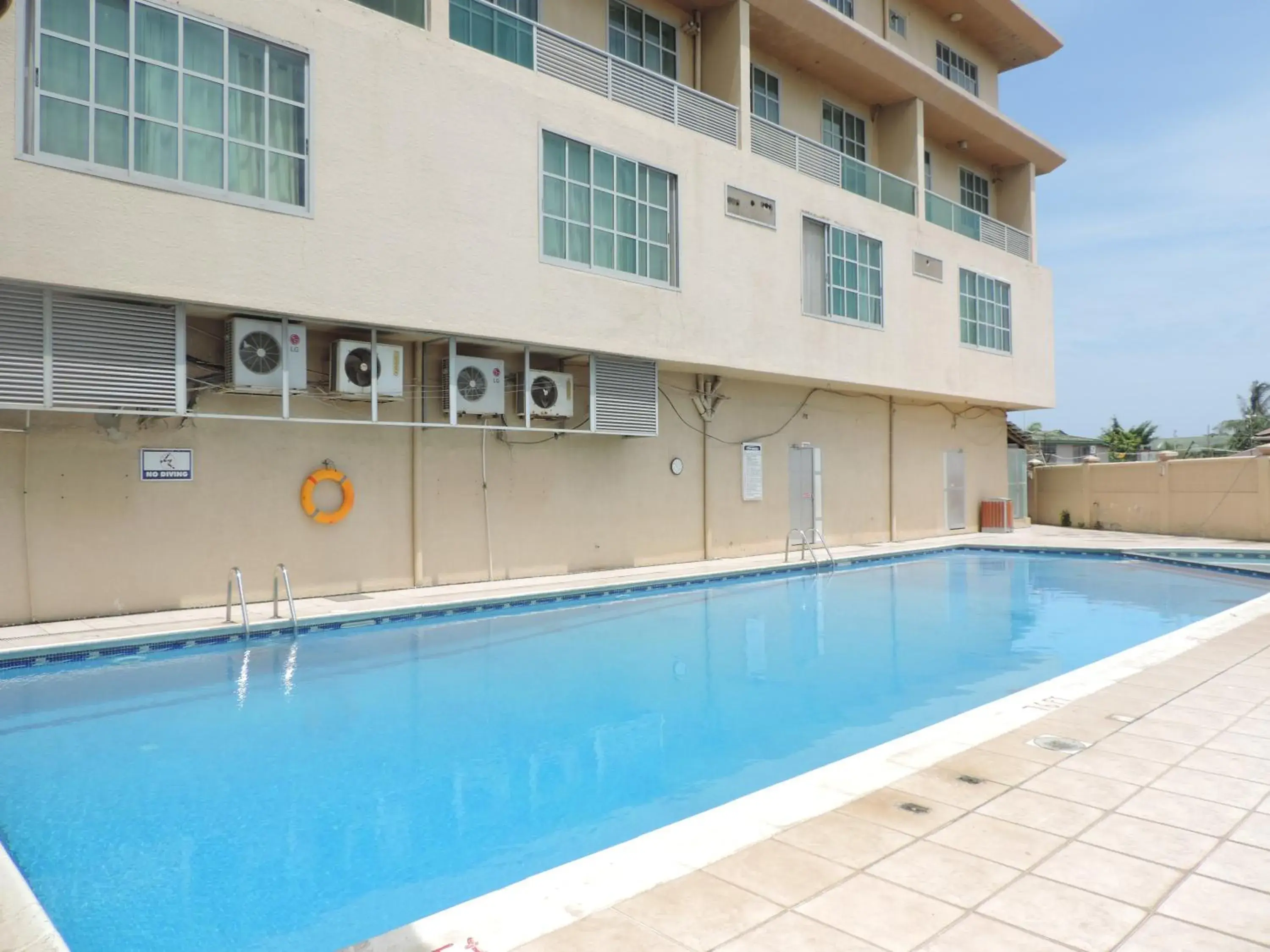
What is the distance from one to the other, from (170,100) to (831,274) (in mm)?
10416

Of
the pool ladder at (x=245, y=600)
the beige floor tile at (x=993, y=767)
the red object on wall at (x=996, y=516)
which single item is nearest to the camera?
the beige floor tile at (x=993, y=767)

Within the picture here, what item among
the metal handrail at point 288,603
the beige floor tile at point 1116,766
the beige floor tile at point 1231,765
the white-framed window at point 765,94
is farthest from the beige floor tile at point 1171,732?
the white-framed window at point 765,94

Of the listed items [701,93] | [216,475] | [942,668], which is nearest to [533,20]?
[701,93]

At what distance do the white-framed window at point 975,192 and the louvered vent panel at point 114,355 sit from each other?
17.8 meters

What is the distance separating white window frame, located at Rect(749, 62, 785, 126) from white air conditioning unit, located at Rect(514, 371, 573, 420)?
6.35 m

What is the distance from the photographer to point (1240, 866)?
3.04 metres

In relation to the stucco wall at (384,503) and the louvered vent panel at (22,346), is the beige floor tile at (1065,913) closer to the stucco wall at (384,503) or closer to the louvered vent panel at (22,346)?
the louvered vent panel at (22,346)

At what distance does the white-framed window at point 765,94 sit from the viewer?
49.5 ft

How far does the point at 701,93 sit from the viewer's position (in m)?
13.0

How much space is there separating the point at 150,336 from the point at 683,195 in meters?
7.31

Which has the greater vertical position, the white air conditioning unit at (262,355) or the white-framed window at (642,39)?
the white-framed window at (642,39)

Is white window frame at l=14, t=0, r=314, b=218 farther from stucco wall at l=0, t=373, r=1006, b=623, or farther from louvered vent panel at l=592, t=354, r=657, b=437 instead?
louvered vent panel at l=592, t=354, r=657, b=437

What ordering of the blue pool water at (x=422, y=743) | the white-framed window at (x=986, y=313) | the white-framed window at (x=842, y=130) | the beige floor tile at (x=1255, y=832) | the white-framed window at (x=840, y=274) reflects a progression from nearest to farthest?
the beige floor tile at (x=1255, y=832) → the blue pool water at (x=422, y=743) → the white-framed window at (x=840, y=274) → the white-framed window at (x=842, y=130) → the white-framed window at (x=986, y=313)

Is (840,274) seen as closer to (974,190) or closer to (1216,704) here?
(974,190)
